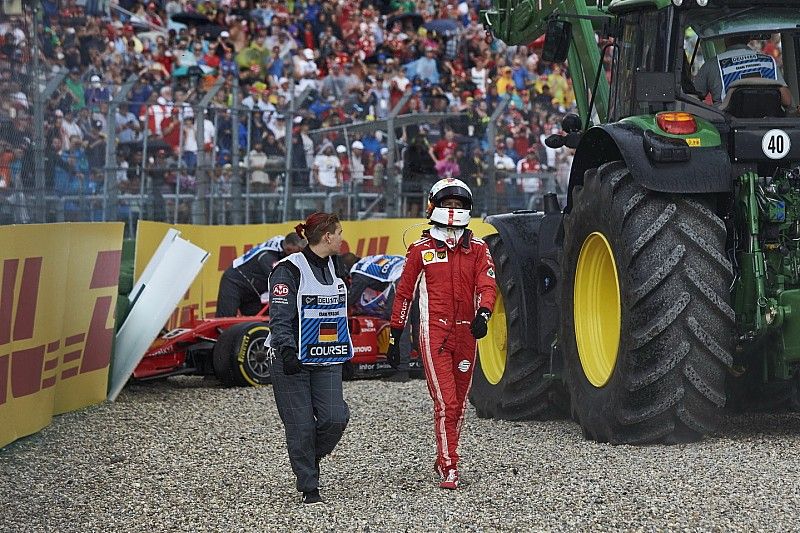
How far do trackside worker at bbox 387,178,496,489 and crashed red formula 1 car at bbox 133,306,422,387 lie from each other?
412 centimetres

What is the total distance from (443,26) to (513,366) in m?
15.7

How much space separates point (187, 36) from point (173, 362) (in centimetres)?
1112

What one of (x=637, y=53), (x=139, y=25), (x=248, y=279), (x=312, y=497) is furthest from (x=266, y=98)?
(x=312, y=497)

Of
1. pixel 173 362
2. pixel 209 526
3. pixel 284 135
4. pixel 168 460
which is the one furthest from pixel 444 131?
pixel 209 526

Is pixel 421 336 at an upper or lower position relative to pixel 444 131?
lower

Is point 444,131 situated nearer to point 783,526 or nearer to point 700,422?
point 700,422

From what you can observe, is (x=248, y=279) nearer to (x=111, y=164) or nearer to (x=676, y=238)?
(x=111, y=164)

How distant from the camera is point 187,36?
21750mm

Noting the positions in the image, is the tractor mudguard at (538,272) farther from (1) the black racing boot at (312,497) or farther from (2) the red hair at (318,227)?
(1) the black racing boot at (312,497)

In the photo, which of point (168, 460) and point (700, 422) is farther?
point (168, 460)

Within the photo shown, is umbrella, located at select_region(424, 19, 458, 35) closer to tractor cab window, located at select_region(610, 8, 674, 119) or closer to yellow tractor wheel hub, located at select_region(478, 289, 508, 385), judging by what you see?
yellow tractor wheel hub, located at select_region(478, 289, 508, 385)

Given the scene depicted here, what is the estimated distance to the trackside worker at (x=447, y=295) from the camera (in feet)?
23.6

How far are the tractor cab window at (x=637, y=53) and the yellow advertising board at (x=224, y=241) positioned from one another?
545 centimetres

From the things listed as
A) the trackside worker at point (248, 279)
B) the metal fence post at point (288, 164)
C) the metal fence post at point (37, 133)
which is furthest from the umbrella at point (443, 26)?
the metal fence post at point (37, 133)
